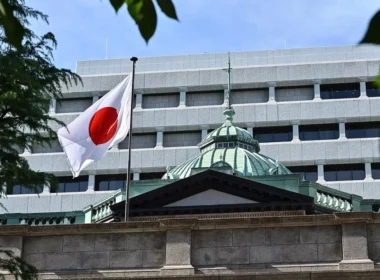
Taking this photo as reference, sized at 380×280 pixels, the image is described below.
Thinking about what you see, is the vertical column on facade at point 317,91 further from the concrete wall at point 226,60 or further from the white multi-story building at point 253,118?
the concrete wall at point 226,60

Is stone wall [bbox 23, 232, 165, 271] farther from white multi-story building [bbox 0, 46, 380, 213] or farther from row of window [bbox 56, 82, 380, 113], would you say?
row of window [bbox 56, 82, 380, 113]

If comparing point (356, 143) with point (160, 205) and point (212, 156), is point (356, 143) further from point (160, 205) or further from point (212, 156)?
point (160, 205)

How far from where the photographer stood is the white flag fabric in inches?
1094

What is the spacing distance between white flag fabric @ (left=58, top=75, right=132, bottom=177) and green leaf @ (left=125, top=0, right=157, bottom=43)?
24.3 m

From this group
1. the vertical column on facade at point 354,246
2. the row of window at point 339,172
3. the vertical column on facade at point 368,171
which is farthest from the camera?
the row of window at point 339,172

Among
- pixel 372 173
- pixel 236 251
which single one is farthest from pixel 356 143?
pixel 236 251

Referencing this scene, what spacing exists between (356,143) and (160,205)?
1675 inches

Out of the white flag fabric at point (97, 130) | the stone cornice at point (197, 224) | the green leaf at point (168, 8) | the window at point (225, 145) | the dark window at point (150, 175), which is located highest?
the dark window at point (150, 175)

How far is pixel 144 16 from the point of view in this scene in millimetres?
2895

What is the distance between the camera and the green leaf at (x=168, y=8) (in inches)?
112

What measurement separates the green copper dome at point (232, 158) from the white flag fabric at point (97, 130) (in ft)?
12.7

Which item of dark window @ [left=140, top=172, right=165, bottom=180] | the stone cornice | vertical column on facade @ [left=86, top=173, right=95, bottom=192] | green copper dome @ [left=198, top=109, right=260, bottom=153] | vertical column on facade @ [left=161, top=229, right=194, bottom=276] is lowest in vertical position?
vertical column on facade @ [left=161, top=229, right=194, bottom=276]

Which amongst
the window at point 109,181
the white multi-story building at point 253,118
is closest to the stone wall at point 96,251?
the white multi-story building at point 253,118

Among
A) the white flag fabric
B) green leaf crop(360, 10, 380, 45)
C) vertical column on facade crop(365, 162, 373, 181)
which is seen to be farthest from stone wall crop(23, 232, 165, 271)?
vertical column on facade crop(365, 162, 373, 181)
